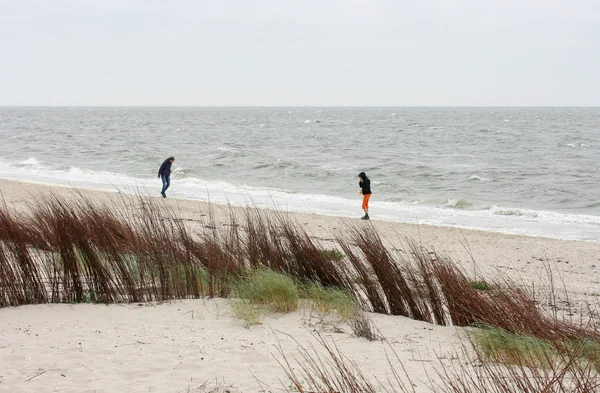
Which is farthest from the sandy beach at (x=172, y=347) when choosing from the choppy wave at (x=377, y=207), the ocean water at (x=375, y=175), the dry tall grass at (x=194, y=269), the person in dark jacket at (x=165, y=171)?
the person in dark jacket at (x=165, y=171)

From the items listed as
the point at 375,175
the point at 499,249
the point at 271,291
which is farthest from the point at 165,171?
the point at 271,291

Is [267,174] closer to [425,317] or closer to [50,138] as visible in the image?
[425,317]

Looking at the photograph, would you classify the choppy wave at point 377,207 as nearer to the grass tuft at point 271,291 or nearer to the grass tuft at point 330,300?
the grass tuft at point 271,291

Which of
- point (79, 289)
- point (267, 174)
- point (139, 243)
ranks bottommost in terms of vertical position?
point (267, 174)

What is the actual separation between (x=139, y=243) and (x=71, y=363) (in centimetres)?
195

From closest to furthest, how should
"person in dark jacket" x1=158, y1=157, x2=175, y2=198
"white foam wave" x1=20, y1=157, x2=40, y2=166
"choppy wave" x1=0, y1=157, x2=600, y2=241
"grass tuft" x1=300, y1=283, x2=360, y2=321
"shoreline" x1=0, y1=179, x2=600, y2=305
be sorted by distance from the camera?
"grass tuft" x1=300, y1=283, x2=360, y2=321 → "shoreline" x1=0, y1=179, x2=600, y2=305 → "choppy wave" x1=0, y1=157, x2=600, y2=241 → "person in dark jacket" x1=158, y1=157, x2=175, y2=198 → "white foam wave" x1=20, y1=157, x2=40, y2=166

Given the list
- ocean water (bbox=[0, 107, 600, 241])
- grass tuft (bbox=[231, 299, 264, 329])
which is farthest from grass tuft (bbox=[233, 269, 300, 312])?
ocean water (bbox=[0, 107, 600, 241])

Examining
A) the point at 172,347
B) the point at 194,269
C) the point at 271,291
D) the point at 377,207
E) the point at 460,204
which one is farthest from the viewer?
the point at 460,204

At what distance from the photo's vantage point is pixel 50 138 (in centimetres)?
5100

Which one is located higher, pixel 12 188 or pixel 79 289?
pixel 79 289

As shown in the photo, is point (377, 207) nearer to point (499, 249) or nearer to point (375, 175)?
point (499, 249)

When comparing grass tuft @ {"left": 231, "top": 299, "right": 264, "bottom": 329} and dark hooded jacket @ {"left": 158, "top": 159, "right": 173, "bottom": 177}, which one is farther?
dark hooded jacket @ {"left": 158, "top": 159, "right": 173, "bottom": 177}

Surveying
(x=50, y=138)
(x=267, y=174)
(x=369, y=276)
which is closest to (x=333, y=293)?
(x=369, y=276)

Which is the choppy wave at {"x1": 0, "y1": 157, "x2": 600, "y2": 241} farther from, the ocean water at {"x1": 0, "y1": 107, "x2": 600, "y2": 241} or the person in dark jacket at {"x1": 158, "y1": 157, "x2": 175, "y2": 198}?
the person in dark jacket at {"x1": 158, "y1": 157, "x2": 175, "y2": 198}
